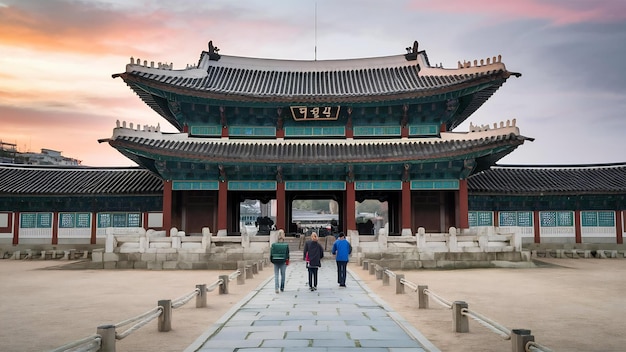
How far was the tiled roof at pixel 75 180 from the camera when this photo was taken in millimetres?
31547

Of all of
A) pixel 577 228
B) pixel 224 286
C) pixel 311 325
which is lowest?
pixel 311 325

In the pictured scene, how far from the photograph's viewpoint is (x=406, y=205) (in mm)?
28688


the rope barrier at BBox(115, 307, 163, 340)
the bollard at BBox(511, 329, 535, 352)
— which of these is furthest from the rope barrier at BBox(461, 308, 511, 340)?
the rope barrier at BBox(115, 307, 163, 340)

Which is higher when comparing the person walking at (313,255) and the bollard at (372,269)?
the person walking at (313,255)

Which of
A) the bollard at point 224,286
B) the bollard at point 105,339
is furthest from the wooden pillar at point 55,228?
the bollard at point 105,339

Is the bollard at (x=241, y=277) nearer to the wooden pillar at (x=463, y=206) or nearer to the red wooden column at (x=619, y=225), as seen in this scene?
the wooden pillar at (x=463, y=206)

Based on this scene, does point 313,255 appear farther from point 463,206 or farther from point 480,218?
point 480,218

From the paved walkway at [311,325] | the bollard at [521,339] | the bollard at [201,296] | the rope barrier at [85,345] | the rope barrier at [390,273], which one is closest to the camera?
the rope barrier at [85,345]

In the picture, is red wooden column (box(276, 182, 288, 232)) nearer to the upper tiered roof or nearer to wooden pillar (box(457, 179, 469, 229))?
the upper tiered roof

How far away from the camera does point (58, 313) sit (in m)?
13.2

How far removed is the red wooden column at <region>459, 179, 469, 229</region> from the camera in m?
28.6

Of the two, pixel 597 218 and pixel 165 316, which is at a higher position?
pixel 597 218

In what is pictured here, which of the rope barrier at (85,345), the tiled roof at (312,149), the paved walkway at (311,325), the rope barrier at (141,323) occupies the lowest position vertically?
the paved walkway at (311,325)

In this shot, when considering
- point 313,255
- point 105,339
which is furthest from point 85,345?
point 313,255
